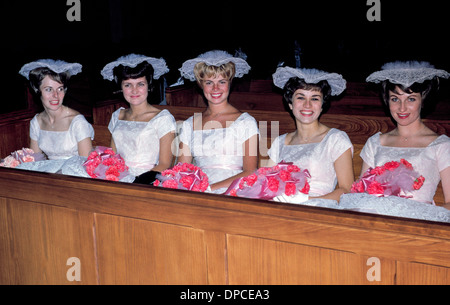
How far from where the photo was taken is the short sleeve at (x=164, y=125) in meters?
3.53

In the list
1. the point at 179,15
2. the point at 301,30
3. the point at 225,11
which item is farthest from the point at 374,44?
the point at 179,15

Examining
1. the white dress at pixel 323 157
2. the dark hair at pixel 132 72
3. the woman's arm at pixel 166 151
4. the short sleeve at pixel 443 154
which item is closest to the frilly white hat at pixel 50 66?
the dark hair at pixel 132 72

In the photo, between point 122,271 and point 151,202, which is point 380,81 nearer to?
point 151,202

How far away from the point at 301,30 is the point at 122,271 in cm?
1102

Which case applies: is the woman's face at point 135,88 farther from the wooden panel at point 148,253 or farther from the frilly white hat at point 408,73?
the frilly white hat at point 408,73

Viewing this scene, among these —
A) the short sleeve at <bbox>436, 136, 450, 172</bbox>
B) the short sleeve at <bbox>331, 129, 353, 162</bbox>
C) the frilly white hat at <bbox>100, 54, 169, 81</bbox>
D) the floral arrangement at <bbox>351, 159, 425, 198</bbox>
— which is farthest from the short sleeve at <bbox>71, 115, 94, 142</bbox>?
the short sleeve at <bbox>436, 136, 450, 172</bbox>

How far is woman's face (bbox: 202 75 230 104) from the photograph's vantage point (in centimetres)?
325

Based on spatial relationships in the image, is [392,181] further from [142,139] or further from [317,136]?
[142,139]

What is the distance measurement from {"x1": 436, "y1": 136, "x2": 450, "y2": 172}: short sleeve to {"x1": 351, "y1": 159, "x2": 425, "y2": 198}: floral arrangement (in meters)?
0.45

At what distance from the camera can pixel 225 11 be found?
1291cm

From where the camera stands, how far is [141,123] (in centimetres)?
360

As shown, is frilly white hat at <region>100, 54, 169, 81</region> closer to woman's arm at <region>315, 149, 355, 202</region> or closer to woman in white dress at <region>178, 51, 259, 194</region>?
woman in white dress at <region>178, 51, 259, 194</region>

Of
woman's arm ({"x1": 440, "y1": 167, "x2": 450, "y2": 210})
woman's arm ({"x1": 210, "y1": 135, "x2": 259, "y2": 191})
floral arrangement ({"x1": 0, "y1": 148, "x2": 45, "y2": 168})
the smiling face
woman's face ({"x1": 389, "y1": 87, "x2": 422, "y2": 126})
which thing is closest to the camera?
woman's arm ({"x1": 440, "y1": 167, "x2": 450, "y2": 210})

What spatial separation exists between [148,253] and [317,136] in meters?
1.44
